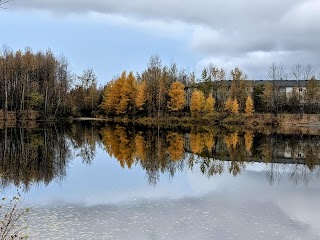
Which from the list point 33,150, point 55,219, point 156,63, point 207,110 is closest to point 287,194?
point 55,219

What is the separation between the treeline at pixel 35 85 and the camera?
69062mm

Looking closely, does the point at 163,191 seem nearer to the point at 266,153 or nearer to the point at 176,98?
the point at 266,153

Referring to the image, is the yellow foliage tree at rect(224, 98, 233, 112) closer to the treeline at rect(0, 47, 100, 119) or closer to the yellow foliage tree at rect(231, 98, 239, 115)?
the yellow foliage tree at rect(231, 98, 239, 115)

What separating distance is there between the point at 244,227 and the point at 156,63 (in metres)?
69.1

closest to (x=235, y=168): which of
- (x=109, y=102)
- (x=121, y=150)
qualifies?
(x=121, y=150)

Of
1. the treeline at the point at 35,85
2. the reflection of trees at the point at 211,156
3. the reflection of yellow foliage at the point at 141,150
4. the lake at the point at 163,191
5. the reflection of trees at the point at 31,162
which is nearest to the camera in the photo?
the lake at the point at 163,191

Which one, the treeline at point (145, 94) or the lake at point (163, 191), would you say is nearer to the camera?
the lake at point (163, 191)

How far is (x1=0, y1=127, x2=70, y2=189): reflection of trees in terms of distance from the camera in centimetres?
1836

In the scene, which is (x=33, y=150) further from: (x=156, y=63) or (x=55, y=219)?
(x=156, y=63)

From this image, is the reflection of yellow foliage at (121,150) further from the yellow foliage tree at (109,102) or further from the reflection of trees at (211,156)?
the yellow foliage tree at (109,102)

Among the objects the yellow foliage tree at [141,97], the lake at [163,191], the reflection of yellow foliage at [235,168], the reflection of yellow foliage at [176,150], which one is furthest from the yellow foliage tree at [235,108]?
the reflection of yellow foliage at [235,168]

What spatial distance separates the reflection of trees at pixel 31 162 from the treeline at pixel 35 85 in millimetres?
37100

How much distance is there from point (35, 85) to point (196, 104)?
28434 mm

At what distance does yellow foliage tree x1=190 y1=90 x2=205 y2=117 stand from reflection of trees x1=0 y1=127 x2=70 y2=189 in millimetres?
39460
